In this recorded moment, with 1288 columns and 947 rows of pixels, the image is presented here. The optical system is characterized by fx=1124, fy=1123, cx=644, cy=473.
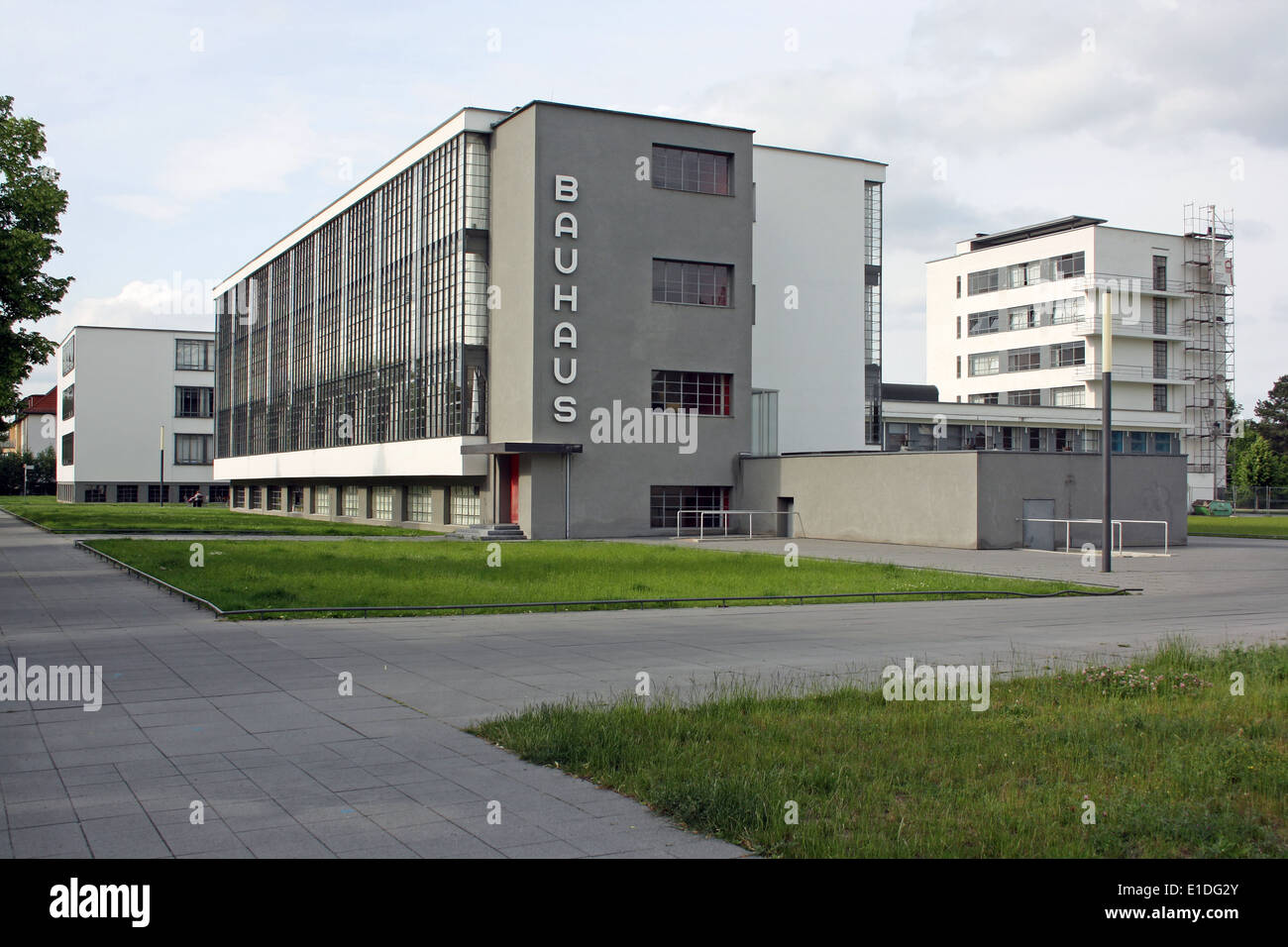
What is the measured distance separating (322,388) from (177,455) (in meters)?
49.4

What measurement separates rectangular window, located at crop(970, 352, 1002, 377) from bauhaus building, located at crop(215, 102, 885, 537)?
38.9 m

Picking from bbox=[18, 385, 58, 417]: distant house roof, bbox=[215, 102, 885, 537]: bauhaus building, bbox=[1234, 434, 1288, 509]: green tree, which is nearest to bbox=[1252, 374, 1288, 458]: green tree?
bbox=[1234, 434, 1288, 509]: green tree

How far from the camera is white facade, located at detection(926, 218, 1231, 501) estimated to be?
275 feet

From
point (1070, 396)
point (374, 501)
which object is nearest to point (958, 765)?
point (374, 501)

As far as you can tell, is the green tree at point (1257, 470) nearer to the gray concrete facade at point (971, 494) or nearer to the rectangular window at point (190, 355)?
the gray concrete facade at point (971, 494)

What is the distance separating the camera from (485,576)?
22578mm

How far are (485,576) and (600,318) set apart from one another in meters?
22.5

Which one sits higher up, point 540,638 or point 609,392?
point 609,392

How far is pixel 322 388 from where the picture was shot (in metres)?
63.5

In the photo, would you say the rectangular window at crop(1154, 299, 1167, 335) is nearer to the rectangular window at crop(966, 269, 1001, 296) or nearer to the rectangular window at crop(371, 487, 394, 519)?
the rectangular window at crop(966, 269, 1001, 296)

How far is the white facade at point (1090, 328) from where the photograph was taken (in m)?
83.7

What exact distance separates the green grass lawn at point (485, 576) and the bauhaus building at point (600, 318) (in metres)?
11.8
